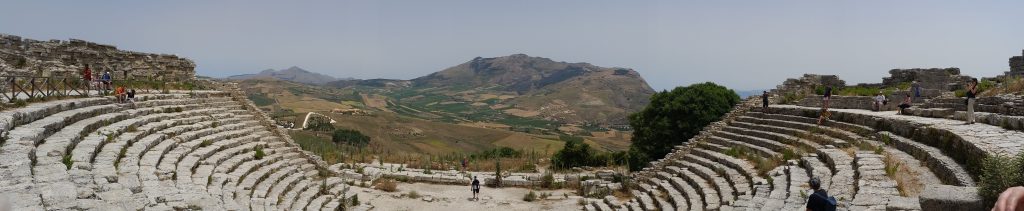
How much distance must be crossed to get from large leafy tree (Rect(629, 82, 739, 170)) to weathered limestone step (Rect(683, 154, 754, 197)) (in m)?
7.90

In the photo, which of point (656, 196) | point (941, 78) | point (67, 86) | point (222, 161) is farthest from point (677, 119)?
point (67, 86)

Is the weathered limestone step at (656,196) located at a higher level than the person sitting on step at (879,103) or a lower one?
lower

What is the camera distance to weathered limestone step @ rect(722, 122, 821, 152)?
580 inches

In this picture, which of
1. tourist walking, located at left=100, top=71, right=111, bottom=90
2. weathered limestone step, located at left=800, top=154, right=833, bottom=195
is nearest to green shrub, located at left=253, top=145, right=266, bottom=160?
tourist walking, located at left=100, top=71, right=111, bottom=90

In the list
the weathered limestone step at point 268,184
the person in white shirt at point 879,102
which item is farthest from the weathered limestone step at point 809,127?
the weathered limestone step at point 268,184

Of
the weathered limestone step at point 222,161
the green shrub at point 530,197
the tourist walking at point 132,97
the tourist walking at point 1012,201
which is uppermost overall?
the tourist walking at point 132,97

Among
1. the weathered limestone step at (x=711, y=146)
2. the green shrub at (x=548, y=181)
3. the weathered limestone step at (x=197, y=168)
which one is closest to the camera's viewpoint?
the weathered limestone step at (x=197, y=168)

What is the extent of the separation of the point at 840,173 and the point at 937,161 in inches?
52.6

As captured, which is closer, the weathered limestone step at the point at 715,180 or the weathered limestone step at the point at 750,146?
the weathered limestone step at the point at 715,180

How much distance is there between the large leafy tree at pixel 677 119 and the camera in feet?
81.6

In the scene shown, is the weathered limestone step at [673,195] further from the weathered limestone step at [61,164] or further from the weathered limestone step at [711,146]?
the weathered limestone step at [61,164]

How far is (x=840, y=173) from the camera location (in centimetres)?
993

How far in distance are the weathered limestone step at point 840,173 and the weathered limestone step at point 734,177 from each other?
5.03ft

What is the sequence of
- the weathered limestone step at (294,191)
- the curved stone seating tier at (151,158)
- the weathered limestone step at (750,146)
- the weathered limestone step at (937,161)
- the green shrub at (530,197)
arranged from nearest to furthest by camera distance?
1. the curved stone seating tier at (151,158)
2. the weathered limestone step at (937,161)
3. the weathered limestone step at (294,191)
4. the weathered limestone step at (750,146)
5. the green shrub at (530,197)
